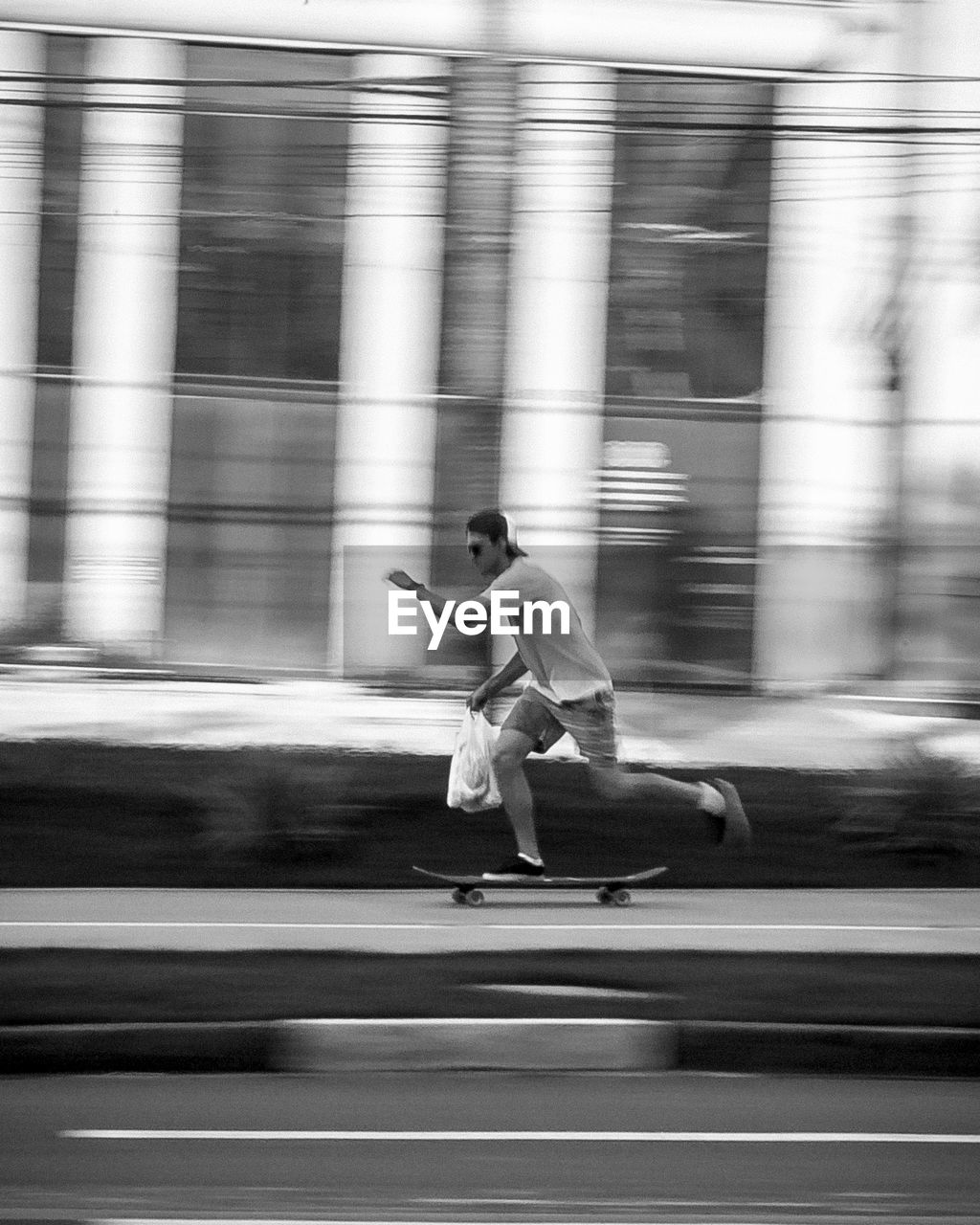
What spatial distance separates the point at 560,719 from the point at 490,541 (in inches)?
32.8

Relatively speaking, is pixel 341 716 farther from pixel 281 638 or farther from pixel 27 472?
pixel 27 472

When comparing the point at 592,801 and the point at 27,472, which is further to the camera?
the point at 27,472

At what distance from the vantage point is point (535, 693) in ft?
29.2

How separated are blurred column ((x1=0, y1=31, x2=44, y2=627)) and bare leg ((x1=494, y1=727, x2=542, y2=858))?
615 centimetres

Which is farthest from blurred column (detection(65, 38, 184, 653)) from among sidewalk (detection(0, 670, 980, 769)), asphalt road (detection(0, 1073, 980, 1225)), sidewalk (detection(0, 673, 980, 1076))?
asphalt road (detection(0, 1073, 980, 1225))

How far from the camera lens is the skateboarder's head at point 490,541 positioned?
8836mm

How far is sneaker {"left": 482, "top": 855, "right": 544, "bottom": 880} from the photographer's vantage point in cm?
889

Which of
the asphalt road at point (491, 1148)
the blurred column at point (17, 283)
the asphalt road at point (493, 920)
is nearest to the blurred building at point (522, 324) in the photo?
the blurred column at point (17, 283)

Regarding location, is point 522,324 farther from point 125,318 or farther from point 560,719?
point 560,719

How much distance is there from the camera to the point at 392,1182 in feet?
15.1

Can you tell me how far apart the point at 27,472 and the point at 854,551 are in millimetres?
5786

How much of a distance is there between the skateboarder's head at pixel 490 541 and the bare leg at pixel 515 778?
29.2 inches

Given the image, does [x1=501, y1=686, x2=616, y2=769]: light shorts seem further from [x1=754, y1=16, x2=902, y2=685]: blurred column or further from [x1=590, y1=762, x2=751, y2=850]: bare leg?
[x1=754, y1=16, x2=902, y2=685]: blurred column

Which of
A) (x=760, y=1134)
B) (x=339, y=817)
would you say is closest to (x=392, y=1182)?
(x=760, y=1134)
